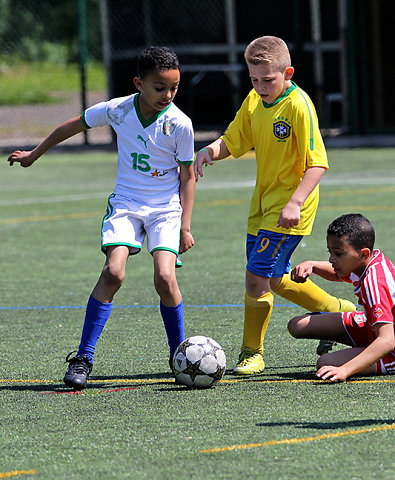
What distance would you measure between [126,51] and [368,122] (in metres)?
5.65

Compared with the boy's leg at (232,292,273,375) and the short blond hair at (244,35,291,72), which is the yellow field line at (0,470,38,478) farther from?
the short blond hair at (244,35,291,72)

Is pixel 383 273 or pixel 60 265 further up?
pixel 383 273

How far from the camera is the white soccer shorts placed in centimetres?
542

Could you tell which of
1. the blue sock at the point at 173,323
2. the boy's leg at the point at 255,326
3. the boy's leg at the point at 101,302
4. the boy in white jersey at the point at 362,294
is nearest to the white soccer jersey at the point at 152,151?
the boy's leg at the point at 101,302

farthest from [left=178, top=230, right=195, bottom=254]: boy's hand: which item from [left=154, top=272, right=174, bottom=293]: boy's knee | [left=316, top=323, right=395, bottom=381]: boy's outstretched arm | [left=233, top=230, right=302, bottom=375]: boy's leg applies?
[left=316, top=323, right=395, bottom=381]: boy's outstretched arm

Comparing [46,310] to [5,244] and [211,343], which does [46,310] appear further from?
[5,244]

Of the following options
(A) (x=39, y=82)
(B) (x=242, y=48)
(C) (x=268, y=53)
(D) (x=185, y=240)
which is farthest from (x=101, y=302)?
(A) (x=39, y=82)

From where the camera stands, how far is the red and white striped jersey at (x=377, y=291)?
16.6ft

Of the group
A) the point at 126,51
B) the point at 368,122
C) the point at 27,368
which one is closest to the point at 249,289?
the point at 27,368

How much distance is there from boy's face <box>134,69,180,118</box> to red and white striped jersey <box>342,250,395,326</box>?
1370 millimetres

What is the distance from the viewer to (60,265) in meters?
9.38

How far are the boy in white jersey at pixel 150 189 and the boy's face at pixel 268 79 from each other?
41 cm

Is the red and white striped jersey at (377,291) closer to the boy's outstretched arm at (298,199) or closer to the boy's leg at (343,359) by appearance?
the boy's leg at (343,359)

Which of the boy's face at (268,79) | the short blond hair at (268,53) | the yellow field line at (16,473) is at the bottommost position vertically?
the yellow field line at (16,473)
